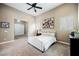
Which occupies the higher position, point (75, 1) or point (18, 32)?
point (75, 1)

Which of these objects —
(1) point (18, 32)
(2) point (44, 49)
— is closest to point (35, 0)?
(1) point (18, 32)

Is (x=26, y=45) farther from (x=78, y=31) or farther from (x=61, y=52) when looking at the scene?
(x=78, y=31)

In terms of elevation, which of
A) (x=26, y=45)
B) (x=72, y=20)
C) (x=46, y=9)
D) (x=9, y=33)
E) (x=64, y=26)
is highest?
(x=46, y=9)

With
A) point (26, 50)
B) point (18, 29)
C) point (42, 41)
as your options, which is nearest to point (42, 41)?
point (42, 41)

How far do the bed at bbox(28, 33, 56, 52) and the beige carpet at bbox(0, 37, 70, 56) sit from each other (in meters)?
0.08

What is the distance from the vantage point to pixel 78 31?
1821 millimetres

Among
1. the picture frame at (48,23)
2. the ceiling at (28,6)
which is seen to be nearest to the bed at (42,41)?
the picture frame at (48,23)

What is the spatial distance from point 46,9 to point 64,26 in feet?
1.68

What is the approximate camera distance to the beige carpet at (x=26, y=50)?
5.96 feet

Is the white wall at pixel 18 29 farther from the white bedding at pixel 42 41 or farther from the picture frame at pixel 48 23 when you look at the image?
the picture frame at pixel 48 23

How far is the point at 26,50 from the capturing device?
1860mm

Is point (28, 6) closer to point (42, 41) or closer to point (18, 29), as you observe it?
point (18, 29)

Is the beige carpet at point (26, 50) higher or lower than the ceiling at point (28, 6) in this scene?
lower

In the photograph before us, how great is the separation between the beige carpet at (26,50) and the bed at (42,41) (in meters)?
0.08
